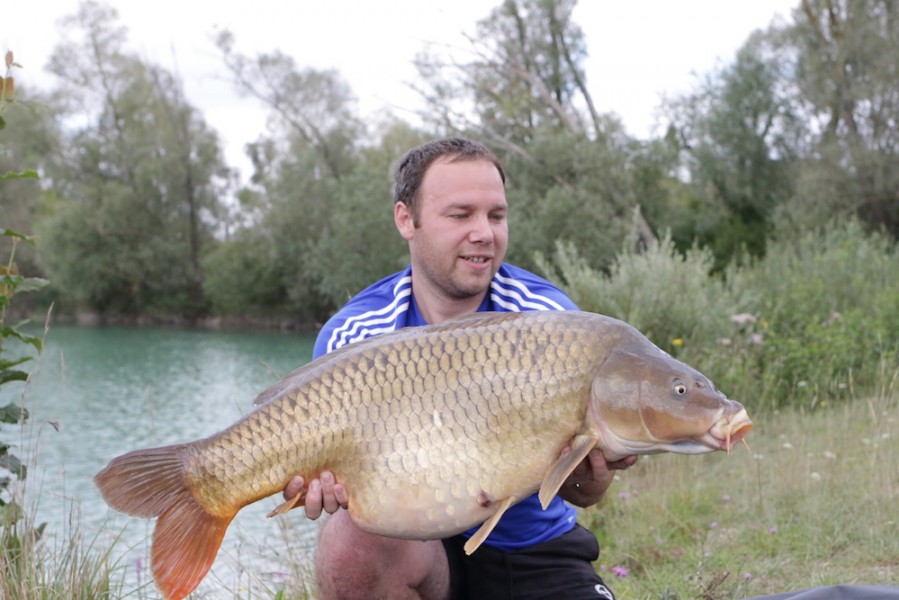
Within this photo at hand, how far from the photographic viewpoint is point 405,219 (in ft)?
7.12

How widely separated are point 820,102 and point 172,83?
53.3ft

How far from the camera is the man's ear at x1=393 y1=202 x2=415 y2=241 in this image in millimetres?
2133

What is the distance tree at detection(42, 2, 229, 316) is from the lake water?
3809 millimetres

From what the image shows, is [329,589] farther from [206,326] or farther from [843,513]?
[206,326]

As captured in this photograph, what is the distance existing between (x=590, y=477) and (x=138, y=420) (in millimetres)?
8006

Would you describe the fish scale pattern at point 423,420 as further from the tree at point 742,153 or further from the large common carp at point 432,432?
the tree at point 742,153

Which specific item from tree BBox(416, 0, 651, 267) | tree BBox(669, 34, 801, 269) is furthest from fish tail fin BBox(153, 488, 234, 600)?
tree BBox(669, 34, 801, 269)

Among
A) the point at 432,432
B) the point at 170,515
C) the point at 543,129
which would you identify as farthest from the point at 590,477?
the point at 543,129

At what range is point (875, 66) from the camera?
15.4 m

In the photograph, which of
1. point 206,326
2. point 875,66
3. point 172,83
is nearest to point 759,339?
point 875,66

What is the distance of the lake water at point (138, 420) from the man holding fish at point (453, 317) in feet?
1.82

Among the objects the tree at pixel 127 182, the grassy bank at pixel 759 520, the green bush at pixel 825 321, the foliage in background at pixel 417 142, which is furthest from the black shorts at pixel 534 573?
the tree at pixel 127 182

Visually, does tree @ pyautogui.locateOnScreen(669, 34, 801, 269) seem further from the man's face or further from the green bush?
the man's face

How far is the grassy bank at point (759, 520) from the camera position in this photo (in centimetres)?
241
